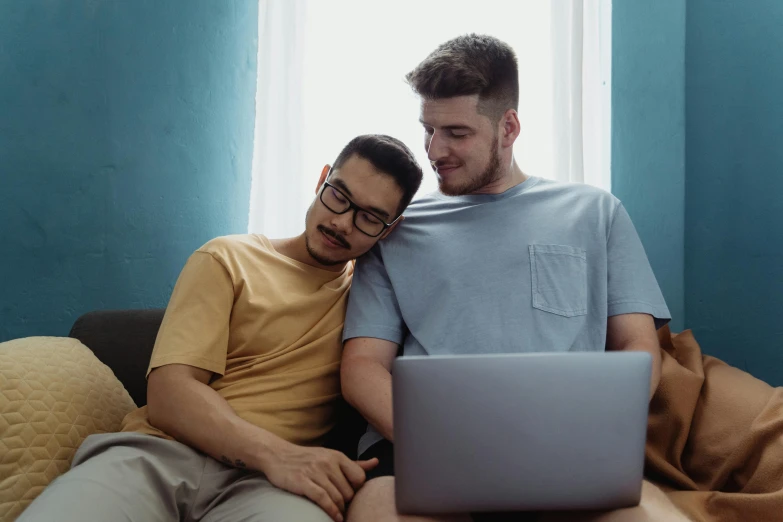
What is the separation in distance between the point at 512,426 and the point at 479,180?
32.0 inches

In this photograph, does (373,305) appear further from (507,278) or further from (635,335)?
(635,335)

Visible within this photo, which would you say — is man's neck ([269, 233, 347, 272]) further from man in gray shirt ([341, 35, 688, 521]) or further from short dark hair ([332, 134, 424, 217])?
short dark hair ([332, 134, 424, 217])

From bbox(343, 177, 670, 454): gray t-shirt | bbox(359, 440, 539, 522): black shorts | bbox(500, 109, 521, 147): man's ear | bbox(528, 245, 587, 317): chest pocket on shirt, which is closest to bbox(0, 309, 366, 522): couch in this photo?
bbox(359, 440, 539, 522): black shorts

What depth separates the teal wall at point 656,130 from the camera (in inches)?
76.2

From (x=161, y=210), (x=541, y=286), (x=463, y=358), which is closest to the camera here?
(x=463, y=358)

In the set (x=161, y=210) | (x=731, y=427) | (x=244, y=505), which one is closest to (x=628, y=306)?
(x=731, y=427)

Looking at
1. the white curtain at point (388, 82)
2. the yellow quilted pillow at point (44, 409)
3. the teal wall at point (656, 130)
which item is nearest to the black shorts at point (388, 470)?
the yellow quilted pillow at point (44, 409)

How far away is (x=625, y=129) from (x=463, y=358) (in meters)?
1.39

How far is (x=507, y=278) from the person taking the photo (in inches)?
56.5

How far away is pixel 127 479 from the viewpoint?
1.12 metres

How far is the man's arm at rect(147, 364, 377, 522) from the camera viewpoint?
1.13 meters

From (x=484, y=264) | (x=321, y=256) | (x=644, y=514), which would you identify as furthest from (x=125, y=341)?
(x=644, y=514)

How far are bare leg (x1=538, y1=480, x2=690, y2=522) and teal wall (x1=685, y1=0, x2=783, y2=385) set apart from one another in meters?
1.04

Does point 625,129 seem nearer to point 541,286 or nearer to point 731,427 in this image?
point 541,286
